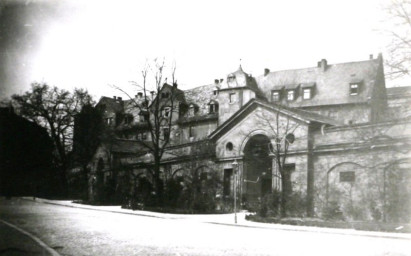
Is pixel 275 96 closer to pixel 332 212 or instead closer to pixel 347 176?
pixel 347 176

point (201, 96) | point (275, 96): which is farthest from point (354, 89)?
point (201, 96)

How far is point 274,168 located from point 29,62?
79.2 feet

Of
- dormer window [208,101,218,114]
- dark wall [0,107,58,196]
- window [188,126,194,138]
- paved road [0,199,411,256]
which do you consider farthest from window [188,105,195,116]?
paved road [0,199,411,256]

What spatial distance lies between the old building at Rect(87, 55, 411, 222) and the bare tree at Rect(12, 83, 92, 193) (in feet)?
13.8

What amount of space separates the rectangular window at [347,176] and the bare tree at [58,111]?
29.0 m

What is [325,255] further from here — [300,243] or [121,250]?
[121,250]

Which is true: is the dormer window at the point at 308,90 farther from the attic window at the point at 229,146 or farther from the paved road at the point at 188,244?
the paved road at the point at 188,244

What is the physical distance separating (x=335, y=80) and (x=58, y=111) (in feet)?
102

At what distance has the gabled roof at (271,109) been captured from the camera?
33.7 meters

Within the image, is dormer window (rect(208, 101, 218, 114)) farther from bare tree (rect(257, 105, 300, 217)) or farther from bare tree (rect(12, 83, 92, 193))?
bare tree (rect(257, 105, 300, 217))

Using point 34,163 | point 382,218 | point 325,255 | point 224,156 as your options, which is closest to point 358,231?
point 382,218

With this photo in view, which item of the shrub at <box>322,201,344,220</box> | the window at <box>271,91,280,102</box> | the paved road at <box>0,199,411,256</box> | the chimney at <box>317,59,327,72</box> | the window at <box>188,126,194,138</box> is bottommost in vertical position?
the paved road at <box>0,199,411,256</box>

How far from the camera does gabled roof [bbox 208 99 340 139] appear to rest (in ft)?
111

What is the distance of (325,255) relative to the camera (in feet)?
42.6
